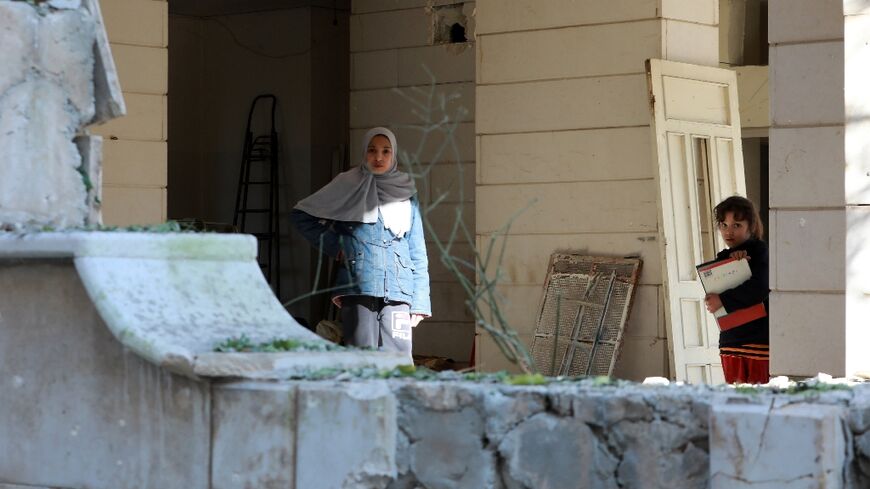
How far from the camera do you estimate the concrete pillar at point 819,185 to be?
604cm

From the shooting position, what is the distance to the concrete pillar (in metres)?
6.04

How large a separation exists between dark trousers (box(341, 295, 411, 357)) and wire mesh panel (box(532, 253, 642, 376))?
1378 mm

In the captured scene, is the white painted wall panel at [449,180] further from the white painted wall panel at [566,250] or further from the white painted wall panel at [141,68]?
the white painted wall panel at [141,68]

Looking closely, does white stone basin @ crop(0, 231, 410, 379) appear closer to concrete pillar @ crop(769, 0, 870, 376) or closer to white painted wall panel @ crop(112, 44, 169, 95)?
concrete pillar @ crop(769, 0, 870, 376)

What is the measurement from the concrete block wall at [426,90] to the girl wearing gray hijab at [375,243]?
11.0 feet

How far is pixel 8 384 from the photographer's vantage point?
3789mm

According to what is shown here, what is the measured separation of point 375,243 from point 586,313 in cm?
172

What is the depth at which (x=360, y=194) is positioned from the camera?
689 centimetres

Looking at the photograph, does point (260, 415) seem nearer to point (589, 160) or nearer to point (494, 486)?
Result: point (494, 486)

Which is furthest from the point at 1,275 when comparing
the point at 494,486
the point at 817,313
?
the point at 817,313

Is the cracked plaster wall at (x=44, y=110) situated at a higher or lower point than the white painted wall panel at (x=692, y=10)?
lower

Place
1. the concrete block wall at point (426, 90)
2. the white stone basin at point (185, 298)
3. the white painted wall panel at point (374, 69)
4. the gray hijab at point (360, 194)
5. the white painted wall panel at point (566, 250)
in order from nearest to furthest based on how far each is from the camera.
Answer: the white stone basin at point (185, 298), the gray hijab at point (360, 194), the white painted wall panel at point (566, 250), the concrete block wall at point (426, 90), the white painted wall panel at point (374, 69)

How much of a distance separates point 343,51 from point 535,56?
14.2 ft

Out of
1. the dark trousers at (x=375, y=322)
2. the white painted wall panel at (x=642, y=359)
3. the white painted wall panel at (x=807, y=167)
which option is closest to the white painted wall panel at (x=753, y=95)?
the white painted wall panel at (x=642, y=359)
